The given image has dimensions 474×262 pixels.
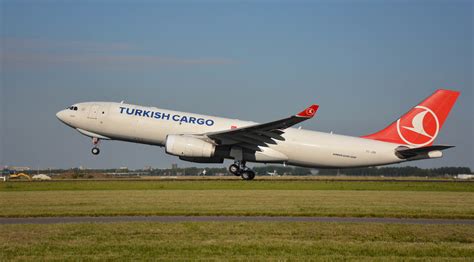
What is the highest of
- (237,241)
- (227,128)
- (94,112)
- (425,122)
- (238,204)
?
(94,112)

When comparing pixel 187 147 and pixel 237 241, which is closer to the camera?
pixel 237 241

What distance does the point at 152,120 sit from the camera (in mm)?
40500

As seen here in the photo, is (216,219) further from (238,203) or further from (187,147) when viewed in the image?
(187,147)

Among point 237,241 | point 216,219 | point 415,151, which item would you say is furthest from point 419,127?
point 237,241

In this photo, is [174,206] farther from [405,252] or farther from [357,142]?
[357,142]

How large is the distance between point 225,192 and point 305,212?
9.63 meters

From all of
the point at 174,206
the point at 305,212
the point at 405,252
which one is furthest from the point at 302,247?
the point at 174,206

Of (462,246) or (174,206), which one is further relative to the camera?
(174,206)

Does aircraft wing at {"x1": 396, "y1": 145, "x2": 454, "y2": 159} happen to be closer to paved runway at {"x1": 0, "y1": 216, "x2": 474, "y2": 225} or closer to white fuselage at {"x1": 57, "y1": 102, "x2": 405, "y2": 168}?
white fuselage at {"x1": 57, "y1": 102, "x2": 405, "y2": 168}

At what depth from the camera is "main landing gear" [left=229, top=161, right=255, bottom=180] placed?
41.2 meters

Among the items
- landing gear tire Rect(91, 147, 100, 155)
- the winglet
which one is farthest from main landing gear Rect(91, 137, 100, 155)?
the winglet

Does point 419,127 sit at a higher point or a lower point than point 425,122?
lower

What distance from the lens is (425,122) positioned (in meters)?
42.1

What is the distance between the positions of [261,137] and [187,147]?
460 cm
